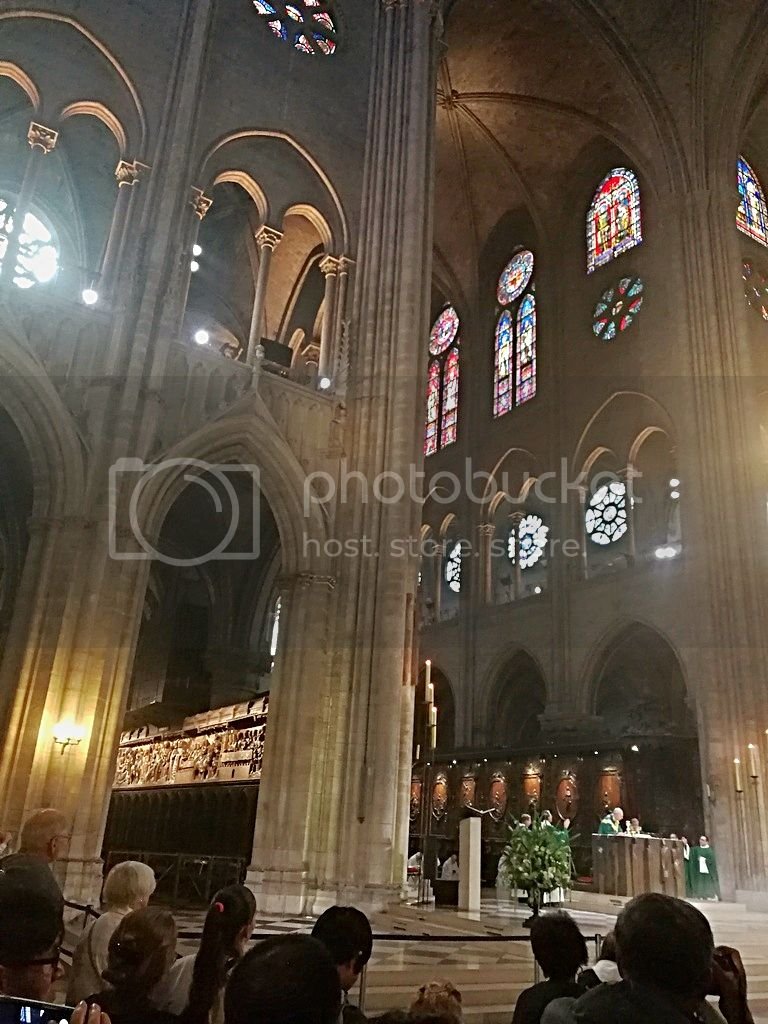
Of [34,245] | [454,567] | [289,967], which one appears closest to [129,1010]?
[289,967]

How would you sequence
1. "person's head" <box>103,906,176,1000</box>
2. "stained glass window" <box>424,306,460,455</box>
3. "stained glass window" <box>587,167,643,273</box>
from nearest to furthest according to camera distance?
"person's head" <box>103,906,176,1000</box>
"stained glass window" <box>587,167,643,273</box>
"stained glass window" <box>424,306,460,455</box>

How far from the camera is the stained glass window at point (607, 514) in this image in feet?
75.4

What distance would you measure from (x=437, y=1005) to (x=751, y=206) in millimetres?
26400

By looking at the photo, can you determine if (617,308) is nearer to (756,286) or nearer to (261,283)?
Answer: (756,286)

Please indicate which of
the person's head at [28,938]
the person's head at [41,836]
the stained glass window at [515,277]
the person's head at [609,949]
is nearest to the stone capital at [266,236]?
the stained glass window at [515,277]

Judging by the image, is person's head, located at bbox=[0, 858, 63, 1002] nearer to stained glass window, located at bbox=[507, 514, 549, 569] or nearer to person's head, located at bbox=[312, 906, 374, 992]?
person's head, located at bbox=[312, 906, 374, 992]

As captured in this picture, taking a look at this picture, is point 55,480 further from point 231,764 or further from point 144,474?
point 231,764

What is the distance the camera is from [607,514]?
23.4 metres

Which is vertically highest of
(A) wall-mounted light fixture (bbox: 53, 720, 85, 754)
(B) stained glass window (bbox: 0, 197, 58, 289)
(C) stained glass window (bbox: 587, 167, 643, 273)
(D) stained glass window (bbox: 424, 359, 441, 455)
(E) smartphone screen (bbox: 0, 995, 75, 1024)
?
(C) stained glass window (bbox: 587, 167, 643, 273)

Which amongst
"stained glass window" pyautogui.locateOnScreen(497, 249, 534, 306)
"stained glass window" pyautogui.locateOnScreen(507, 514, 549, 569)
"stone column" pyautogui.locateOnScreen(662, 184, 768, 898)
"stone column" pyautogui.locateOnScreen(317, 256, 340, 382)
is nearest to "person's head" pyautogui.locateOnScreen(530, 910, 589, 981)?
"stone column" pyautogui.locateOnScreen(317, 256, 340, 382)

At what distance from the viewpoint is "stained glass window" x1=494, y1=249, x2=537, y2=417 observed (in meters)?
26.7

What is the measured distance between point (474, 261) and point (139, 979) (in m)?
28.5

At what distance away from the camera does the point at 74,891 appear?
410 inches

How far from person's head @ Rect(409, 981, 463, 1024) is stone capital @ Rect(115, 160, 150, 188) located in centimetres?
1424
